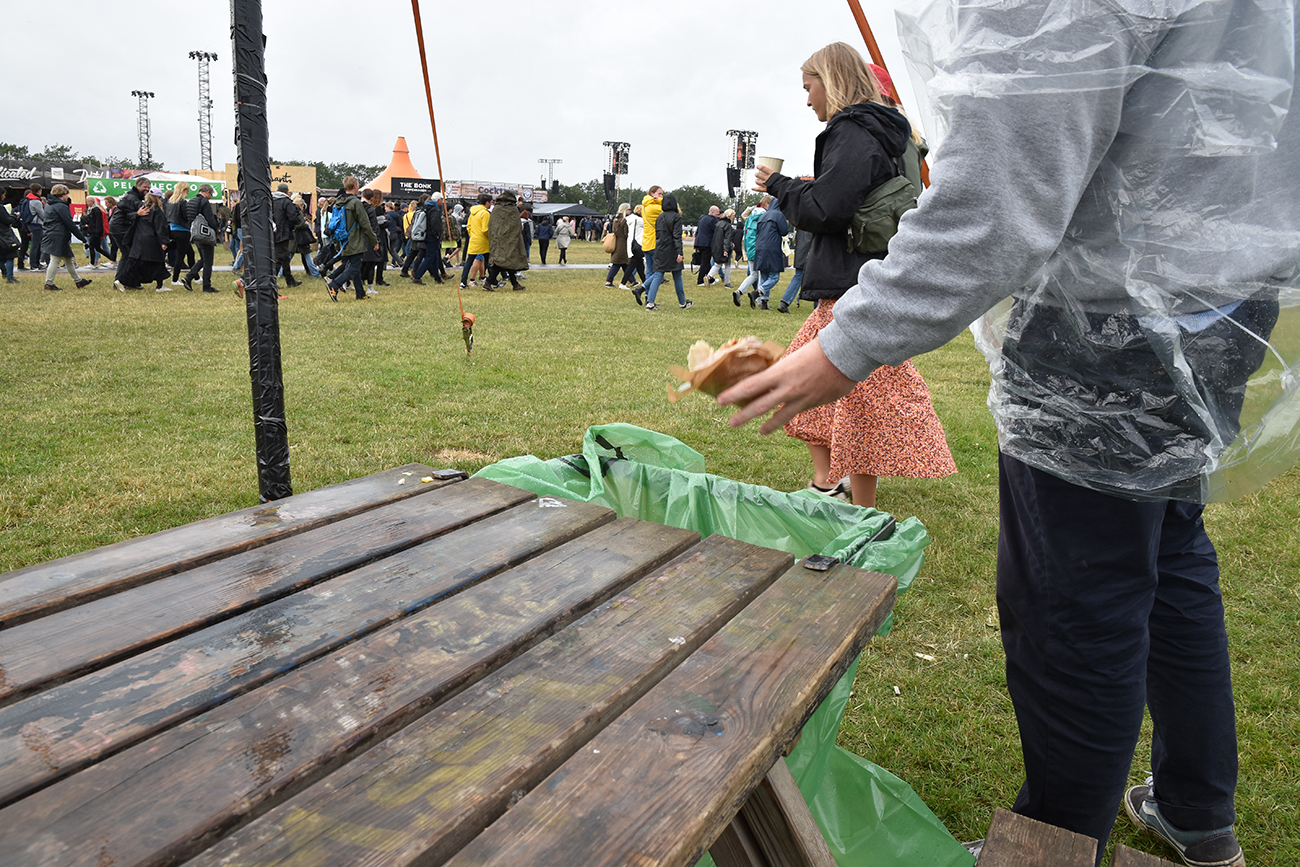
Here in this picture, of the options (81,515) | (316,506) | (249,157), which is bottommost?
(81,515)

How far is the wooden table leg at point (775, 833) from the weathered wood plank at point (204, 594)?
0.68m

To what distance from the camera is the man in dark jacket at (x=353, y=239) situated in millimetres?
10652

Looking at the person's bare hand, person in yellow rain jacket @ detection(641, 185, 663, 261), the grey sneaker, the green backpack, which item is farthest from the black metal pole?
person in yellow rain jacket @ detection(641, 185, 663, 261)

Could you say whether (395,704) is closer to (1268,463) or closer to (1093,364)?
(1093,364)

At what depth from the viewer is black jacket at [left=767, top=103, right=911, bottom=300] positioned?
2.76 meters

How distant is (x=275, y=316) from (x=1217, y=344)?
2.06 meters

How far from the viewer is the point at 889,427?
2.91 meters

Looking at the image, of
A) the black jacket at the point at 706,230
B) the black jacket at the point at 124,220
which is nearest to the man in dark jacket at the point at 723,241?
the black jacket at the point at 706,230

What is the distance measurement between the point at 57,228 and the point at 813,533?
12.9m

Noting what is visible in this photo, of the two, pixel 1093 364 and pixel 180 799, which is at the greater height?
pixel 1093 364

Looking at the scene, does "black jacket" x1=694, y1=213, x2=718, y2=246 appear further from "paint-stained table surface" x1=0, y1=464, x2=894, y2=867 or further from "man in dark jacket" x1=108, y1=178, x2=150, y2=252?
"paint-stained table surface" x1=0, y1=464, x2=894, y2=867

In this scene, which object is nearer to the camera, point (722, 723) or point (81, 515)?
point (722, 723)

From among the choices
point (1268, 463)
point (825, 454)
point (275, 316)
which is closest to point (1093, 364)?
point (1268, 463)

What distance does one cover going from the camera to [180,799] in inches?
30.1
